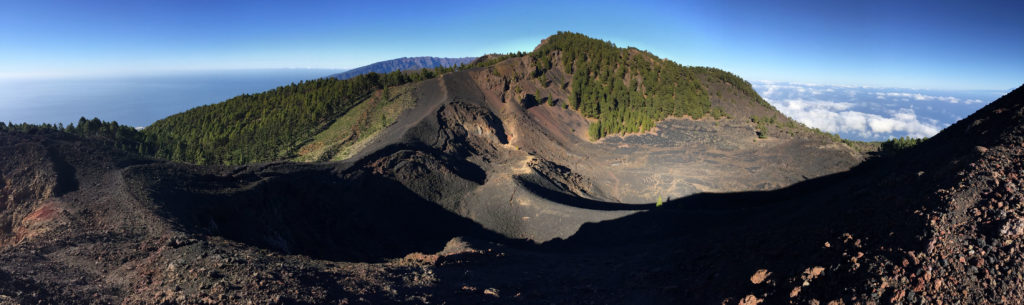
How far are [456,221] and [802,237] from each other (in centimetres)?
2292

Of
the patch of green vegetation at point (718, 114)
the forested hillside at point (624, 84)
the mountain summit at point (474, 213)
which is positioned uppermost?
the forested hillside at point (624, 84)

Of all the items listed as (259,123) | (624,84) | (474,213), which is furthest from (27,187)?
(624,84)

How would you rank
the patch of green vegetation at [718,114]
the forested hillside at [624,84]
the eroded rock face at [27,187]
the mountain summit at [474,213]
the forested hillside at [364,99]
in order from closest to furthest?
the mountain summit at [474,213]
the eroded rock face at [27,187]
the forested hillside at [364,99]
the forested hillside at [624,84]
the patch of green vegetation at [718,114]

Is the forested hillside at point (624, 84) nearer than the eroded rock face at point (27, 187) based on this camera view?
No

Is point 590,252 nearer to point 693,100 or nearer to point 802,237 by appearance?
point 802,237

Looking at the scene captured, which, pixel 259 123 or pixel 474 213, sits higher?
pixel 259 123

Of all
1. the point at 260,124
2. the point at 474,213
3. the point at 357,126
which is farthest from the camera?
the point at 260,124

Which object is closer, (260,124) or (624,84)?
(260,124)

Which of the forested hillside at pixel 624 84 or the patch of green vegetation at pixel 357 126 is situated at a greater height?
the forested hillside at pixel 624 84

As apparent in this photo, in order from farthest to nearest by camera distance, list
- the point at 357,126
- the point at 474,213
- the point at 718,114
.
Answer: the point at 718,114 → the point at 357,126 → the point at 474,213

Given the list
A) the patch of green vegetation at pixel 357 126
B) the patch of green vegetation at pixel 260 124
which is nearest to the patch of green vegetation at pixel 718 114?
the patch of green vegetation at pixel 357 126

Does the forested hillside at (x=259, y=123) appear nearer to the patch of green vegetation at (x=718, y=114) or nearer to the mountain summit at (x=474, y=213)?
the mountain summit at (x=474, y=213)

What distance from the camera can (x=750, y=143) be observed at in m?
54.4

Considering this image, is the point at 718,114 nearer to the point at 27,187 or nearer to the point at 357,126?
the point at 357,126
